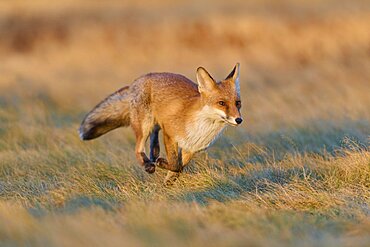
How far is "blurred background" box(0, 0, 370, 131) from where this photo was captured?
51.3 feet

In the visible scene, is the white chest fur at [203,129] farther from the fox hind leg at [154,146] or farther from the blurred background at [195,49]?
the blurred background at [195,49]

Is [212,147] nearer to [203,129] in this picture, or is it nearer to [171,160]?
[171,160]

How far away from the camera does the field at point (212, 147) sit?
6395 mm

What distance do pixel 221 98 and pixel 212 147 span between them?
8.69 feet

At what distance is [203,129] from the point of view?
835cm

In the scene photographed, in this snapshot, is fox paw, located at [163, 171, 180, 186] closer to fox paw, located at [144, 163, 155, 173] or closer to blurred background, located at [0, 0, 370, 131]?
fox paw, located at [144, 163, 155, 173]

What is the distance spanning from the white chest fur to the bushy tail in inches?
58.0

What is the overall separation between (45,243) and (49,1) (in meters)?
22.5

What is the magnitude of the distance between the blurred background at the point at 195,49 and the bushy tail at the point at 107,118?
3.85 meters

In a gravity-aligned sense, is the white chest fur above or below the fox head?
below

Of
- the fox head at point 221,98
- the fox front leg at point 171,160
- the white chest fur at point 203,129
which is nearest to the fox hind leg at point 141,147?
the fox front leg at point 171,160

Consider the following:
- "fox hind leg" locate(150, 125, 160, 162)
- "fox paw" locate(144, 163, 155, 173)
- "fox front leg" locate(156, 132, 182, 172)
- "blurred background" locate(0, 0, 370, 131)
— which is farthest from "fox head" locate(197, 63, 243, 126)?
"blurred background" locate(0, 0, 370, 131)

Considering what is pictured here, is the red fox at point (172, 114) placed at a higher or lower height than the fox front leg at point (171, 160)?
higher

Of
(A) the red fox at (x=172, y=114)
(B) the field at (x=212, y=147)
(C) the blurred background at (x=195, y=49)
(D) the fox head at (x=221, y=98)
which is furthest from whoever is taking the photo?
(C) the blurred background at (x=195, y=49)
